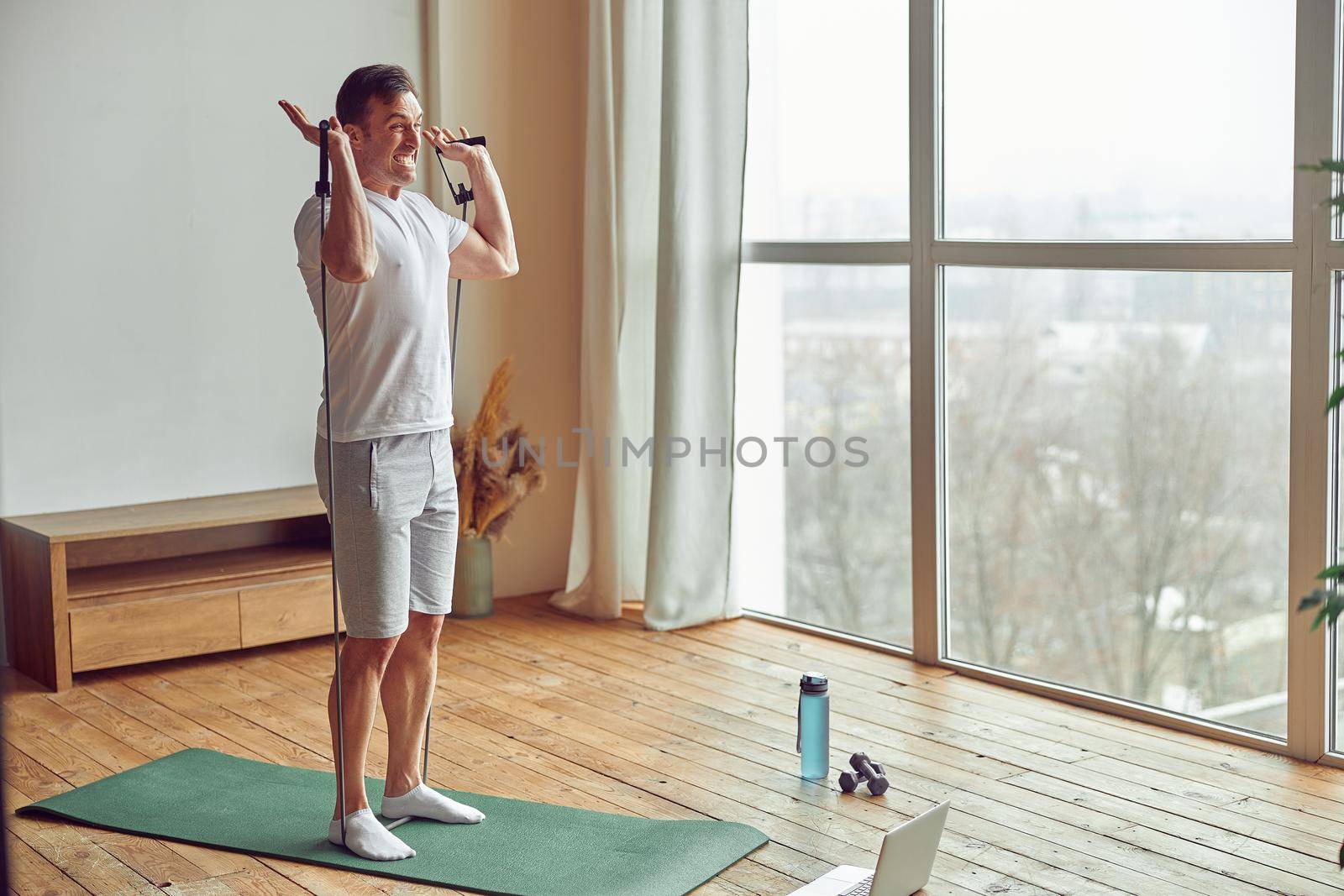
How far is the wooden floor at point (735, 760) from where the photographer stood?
2.56 m

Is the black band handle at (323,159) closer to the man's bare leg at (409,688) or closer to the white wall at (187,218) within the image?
the man's bare leg at (409,688)

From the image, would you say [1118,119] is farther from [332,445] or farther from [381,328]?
[332,445]

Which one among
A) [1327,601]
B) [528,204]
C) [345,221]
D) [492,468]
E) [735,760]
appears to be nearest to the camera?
[1327,601]

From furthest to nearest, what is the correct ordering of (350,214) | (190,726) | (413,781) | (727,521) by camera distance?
(727,521), (190,726), (413,781), (350,214)

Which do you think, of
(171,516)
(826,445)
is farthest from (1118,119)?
(171,516)

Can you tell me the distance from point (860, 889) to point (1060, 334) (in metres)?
1.91

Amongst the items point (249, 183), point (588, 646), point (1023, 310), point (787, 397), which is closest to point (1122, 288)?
point (1023, 310)

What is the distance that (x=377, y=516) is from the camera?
2.52 meters

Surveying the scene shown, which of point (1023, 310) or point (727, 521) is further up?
point (1023, 310)

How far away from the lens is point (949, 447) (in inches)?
155

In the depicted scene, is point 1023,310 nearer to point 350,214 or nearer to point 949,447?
point 949,447

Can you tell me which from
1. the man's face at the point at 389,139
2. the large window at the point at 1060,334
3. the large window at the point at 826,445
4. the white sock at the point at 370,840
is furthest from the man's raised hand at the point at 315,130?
the large window at the point at 826,445

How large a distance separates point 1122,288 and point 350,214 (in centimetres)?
210

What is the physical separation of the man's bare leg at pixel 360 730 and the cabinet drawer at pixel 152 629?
4.97 ft
